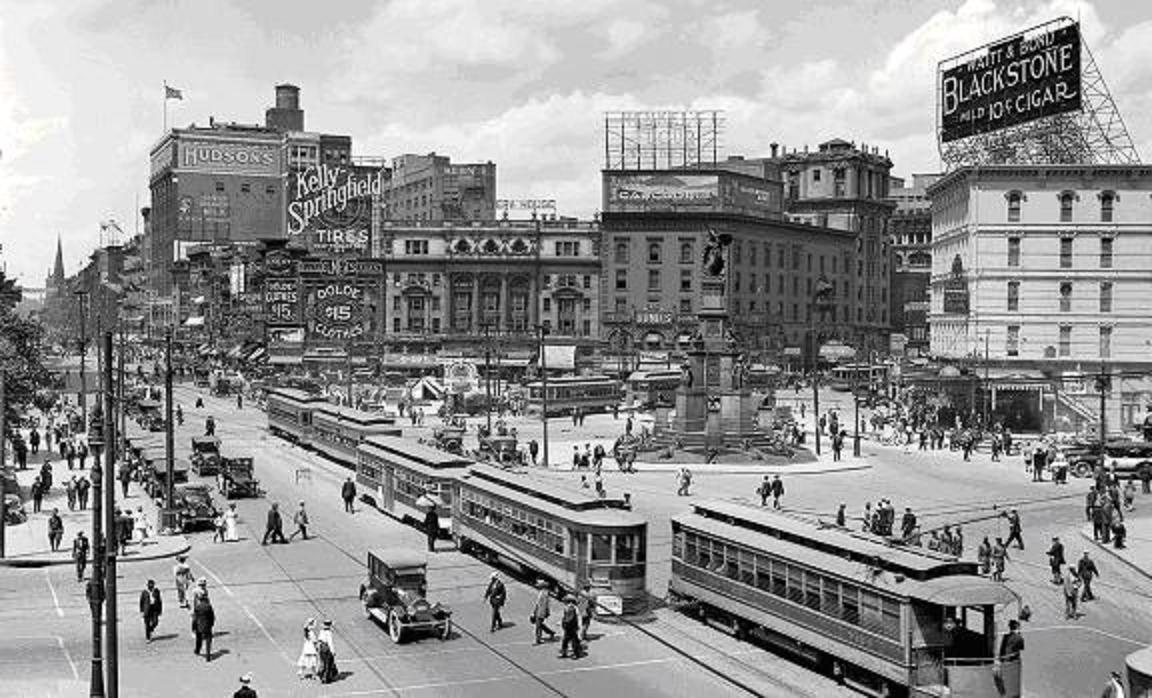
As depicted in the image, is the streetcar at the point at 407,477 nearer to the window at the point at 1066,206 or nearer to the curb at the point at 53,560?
the curb at the point at 53,560

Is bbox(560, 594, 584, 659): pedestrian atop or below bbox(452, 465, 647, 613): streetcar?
below

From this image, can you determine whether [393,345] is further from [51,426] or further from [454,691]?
[454,691]

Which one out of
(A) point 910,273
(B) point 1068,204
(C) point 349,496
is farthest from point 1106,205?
(A) point 910,273

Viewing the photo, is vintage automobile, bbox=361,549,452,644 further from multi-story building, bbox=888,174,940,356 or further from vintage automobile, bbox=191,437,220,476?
multi-story building, bbox=888,174,940,356

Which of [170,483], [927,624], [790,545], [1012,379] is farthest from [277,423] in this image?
[927,624]

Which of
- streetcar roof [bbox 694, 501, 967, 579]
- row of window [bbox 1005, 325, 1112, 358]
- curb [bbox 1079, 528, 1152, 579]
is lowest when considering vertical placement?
curb [bbox 1079, 528, 1152, 579]

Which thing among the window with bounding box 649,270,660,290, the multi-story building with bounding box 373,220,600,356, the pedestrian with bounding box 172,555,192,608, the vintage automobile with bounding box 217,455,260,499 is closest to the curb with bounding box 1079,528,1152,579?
the pedestrian with bounding box 172,555,192,608
